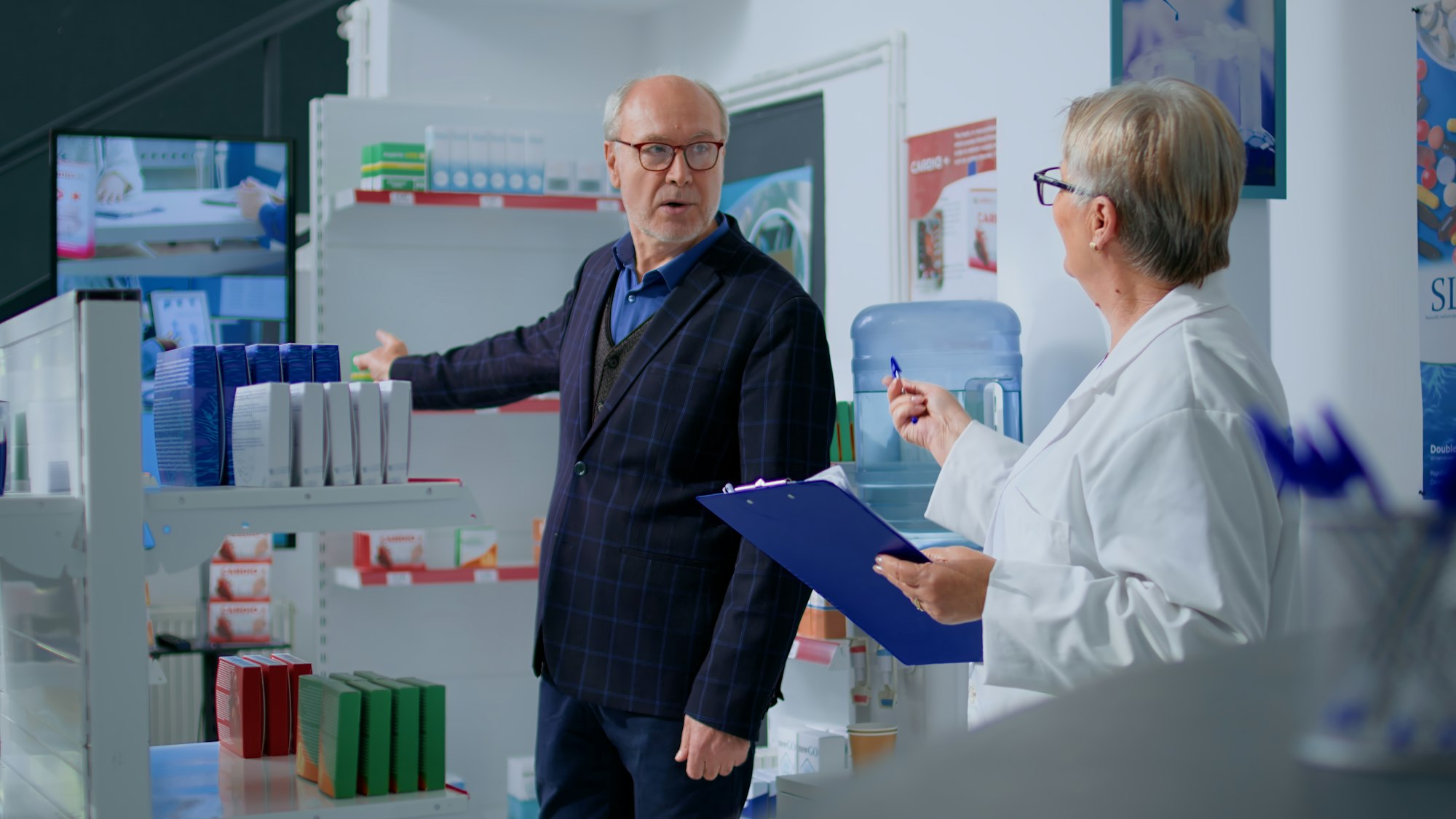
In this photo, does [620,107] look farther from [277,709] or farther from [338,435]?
[277,709]

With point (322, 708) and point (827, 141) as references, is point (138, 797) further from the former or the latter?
point (827, 141)

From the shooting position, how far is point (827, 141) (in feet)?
14.1

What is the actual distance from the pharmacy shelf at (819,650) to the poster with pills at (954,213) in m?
1.04

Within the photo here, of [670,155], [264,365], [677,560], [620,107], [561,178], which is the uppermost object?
[561,178]

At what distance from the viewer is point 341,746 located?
6.52 ft

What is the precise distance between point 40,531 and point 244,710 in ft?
1.96

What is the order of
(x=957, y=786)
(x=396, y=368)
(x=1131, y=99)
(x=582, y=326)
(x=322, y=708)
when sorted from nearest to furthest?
(x=957, y=786)
(x=1131, y=99)
(x=322, y=708)
(x=582, y=326)
(x=396, y=368)

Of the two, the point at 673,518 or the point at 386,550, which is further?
the point at 386,550

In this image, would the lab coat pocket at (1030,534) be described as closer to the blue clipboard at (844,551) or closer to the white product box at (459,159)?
the blue clipboard at (844,551)

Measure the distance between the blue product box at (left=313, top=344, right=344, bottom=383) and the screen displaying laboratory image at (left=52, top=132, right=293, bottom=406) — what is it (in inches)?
107

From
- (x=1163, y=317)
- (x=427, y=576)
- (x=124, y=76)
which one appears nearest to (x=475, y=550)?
(x=427, y=576)

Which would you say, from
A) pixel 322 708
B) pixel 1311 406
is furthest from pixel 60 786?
pixel 1311 406

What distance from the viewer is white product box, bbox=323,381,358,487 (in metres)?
1.95

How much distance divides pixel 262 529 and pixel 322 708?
0.34m
